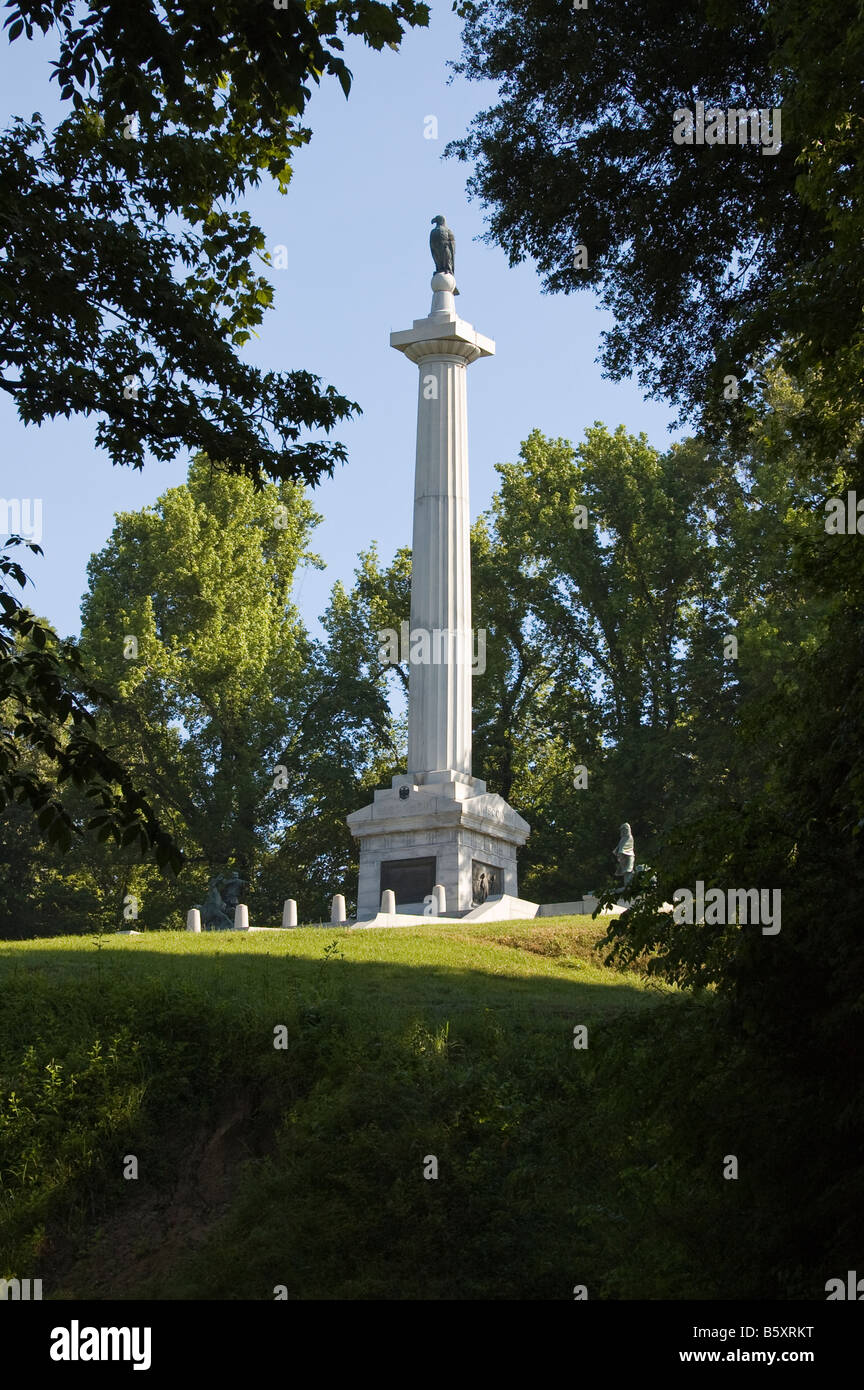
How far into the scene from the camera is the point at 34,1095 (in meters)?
15.5

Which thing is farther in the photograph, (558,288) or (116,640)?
(116,640)

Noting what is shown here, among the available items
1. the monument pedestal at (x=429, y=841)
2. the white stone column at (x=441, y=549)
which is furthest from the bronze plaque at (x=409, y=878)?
the white stone column at (x=441, y=549)

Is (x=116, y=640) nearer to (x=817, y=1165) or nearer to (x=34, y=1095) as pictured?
(x=34, y=1095)

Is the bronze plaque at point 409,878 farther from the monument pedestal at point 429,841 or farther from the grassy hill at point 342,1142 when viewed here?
the grassy hill at point 342,1142

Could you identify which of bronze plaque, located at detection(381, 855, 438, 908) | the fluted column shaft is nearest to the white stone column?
the fluted column shaft

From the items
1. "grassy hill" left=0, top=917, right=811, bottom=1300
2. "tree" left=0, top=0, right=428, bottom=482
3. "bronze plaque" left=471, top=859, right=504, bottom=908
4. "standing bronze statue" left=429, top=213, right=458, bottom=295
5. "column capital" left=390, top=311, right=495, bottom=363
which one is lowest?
"grassy hill" left=0, top=917, right=811, bottom=1300

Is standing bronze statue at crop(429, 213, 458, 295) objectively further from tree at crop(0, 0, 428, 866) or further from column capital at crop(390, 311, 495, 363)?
tree at crop(0, 0, 428, 866)

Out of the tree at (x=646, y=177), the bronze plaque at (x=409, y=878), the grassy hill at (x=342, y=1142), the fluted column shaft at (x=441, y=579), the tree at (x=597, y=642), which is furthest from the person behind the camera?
the tree at (x=597, y=642)

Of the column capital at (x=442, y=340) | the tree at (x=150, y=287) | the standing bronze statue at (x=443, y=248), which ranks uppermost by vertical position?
the standing bronze statue at (x=443, y=248)

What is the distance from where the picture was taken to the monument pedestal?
3206 centimetres

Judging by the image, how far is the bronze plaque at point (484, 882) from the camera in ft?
106

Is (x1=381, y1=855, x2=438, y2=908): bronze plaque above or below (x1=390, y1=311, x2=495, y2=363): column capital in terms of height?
below
